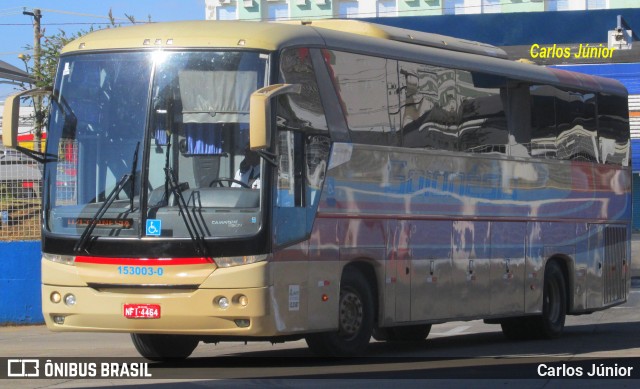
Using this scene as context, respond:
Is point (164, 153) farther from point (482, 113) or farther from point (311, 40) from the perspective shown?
point (482, 113)

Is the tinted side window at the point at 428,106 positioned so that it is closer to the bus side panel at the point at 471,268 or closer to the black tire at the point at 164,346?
the bus side panel at the point at 471,268

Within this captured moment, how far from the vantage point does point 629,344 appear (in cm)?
1683

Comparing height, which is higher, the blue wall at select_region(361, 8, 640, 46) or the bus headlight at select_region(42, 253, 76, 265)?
the blue wall at select_region(361, 8, 640, 46)

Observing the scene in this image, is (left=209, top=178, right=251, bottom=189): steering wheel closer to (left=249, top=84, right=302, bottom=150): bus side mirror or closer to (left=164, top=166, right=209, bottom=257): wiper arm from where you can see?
(left=164, top=166, right=209, bottom=257): wiper arm

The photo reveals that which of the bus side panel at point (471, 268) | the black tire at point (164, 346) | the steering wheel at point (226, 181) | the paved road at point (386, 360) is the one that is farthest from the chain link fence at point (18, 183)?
the steering wheel at point (226, 181)

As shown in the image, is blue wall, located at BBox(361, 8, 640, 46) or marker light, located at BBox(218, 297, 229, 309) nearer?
marker light, located at BBox(218, 297, 229, 309)

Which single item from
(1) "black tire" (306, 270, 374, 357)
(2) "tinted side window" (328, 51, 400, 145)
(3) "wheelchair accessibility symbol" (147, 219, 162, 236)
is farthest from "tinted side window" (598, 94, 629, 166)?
(3) "wheelchair accessibility symbol" (147, 219, 162, 236)

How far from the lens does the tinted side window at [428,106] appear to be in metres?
14.8

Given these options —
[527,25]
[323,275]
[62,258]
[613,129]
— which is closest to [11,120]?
[62,258]

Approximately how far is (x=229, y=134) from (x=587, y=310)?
9.50 m

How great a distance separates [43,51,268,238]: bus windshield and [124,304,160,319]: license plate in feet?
2.32

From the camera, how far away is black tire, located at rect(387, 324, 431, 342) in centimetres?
1775

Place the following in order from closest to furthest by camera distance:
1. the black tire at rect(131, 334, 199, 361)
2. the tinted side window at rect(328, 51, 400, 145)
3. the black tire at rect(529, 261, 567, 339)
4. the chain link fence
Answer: the tinted side window at rect(328, 51, 400, 145) < the black tire at rect(131, 334, 199, 361) < the black tire at rect(529, 261, 567, 339) < the chain link fence

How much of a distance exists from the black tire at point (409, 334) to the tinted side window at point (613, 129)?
4506 mm
